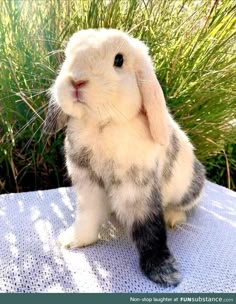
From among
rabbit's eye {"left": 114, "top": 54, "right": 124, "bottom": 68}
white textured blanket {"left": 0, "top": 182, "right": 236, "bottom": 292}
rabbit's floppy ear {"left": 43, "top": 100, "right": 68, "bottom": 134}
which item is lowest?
white textured blanket {"left": 0, "top": 182, "right": 236, "bottom": 292}

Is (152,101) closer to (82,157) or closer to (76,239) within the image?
(82,157)

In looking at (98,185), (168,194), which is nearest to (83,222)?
(98,185)

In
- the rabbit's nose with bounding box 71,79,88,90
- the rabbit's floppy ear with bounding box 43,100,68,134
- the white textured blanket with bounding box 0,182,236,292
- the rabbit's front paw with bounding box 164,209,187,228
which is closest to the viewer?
the rabbit's nose with bounding box 71,79,88,90

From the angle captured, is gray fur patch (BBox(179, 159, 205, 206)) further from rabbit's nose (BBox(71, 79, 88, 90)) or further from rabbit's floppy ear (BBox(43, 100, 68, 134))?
rabbit's nose (BBox(71, 79, 88, 90))

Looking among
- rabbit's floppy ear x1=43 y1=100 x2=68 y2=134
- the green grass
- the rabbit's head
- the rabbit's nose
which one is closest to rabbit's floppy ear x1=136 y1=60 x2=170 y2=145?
the rabbit's head

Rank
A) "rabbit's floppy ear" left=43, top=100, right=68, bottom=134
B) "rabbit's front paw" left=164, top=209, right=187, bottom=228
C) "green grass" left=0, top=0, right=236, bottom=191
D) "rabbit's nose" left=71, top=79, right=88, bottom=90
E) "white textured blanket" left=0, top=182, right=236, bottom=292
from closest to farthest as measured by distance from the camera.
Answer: "rabbit's nose" left=71, top=79, right=88, bottom=90 < "white textured blanket" left=0, top=182, right=236, bottom=292 < "rabbit's floppy ear" left=43, top=100, right=68, bottom=134 < "rabbit's front paw" left=164, top=209, right=187, bottom=228 < "green grass" left=0, top=0, right=236, bottom=191

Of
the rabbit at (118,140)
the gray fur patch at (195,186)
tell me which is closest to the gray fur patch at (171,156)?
the rabbit at (118,140)

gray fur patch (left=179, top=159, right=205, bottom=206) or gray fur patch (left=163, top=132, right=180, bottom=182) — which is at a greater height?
gray fur patch (left=163, top=132, right=180, bottom=182)
